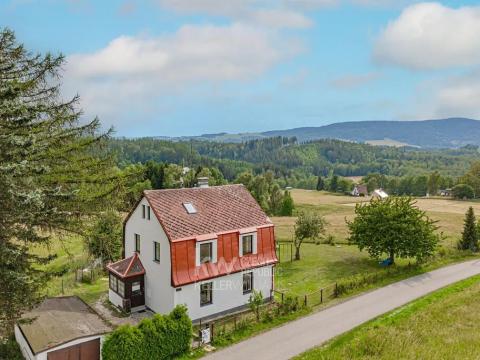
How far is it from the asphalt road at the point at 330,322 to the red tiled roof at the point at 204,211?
6899 mm

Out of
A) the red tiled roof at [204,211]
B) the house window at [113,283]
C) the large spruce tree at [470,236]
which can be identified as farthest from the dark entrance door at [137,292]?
the large spruce tree at [470,236]

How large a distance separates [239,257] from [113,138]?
35.8 feet

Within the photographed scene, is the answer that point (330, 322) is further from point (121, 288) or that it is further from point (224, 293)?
point (121, 288)

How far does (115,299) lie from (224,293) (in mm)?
7373

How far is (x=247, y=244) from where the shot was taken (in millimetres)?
27000

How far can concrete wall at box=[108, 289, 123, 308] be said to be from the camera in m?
25.8

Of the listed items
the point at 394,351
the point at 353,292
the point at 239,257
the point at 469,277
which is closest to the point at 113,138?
the point at 239,257

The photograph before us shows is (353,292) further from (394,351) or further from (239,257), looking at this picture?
(394,351)

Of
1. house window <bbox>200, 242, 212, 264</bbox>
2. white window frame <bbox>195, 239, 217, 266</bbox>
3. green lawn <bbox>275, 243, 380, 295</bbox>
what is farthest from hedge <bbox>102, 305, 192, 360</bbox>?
green lawn <bbox>275, 243, 380, 295</bbox>

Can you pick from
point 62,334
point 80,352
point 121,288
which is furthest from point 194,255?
point 62,334

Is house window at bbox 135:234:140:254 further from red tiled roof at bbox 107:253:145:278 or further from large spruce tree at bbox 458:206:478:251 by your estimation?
large spruce tree at bbox 458:206:478:251

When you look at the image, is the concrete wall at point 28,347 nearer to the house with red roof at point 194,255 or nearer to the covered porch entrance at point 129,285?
the house with red roof at point 194,255

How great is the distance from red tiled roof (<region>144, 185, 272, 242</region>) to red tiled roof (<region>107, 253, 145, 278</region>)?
14.0 feet

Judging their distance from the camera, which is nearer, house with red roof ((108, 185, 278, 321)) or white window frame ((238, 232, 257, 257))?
house with red roof ((108, 185, 278, 321))
